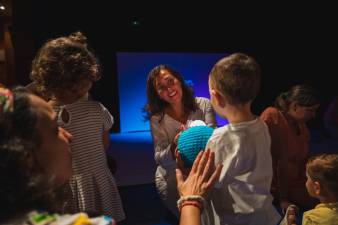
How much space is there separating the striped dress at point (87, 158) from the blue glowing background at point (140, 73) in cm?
691

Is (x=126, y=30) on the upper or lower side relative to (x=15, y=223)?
upper

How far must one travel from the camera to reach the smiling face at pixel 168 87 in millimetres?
2662

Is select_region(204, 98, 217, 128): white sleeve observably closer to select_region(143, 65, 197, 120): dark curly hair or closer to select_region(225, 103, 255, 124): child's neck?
select_region(143, 65, 197, 120): dark curly hair

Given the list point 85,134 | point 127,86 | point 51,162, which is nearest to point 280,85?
point 127,86

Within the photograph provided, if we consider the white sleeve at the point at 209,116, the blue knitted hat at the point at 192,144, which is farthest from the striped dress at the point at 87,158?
the white sleeve at the point at 209,116

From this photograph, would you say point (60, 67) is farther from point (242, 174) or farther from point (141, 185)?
point (141, 185)

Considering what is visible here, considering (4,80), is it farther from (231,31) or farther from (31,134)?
(31,134)

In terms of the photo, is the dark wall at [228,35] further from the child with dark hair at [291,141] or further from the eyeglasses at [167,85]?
the child with dark hair at [291,141]

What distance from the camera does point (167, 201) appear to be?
287 centimetres

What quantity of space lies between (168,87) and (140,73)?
634 centimetres

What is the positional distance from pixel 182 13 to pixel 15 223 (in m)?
7.99

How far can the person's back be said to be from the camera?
1315 millimetres

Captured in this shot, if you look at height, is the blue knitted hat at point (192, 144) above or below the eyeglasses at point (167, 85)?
below

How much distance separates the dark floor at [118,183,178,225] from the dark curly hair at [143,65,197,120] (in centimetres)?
117
